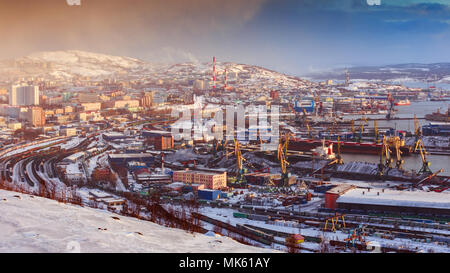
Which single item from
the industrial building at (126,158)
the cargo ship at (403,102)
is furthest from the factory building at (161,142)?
the cargo ship at (403,102)

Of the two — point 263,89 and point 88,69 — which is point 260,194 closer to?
point 263,89

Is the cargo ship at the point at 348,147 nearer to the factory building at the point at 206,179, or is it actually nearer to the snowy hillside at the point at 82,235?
the factory building at the point at 206,179

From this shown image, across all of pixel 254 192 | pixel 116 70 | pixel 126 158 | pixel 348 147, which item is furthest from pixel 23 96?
pixel 254 192

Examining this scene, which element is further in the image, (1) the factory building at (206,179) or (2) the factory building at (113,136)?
(2) the factory building at (113,136)

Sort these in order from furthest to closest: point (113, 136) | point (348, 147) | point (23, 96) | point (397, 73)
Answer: point (397, 73) → point (23, 96) → point (113, 136) → point (348, 147)

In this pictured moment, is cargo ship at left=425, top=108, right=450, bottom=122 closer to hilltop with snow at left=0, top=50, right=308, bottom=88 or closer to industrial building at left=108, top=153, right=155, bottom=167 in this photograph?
hilltop with snow at left=0, top=50, right=308, bottom=88

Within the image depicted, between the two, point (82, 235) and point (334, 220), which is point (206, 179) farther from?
point (82, 235)

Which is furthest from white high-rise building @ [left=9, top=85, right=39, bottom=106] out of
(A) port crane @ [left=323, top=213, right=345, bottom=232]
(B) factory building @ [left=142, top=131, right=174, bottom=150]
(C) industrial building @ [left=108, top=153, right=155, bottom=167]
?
(A) port crane @ [left=323, top=213, right=345, bottom=232]
